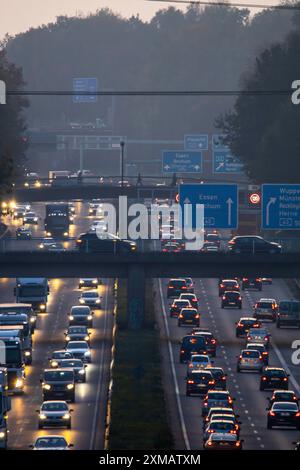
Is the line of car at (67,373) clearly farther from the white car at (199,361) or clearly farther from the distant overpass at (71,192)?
the distant overpass at (71,192)

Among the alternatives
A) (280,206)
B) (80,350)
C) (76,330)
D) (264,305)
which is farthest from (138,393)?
(264,305)

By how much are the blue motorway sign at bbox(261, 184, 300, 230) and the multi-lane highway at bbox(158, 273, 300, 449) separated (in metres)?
6.06

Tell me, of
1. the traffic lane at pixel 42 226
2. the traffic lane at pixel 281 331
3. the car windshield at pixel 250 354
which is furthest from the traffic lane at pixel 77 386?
the traffic lane at pixel 42 226

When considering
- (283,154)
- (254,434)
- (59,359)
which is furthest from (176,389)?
(283,154)

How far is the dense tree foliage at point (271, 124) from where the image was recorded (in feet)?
393

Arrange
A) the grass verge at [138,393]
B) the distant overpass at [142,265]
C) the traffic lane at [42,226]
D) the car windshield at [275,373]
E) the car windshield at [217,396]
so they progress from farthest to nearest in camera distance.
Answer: the traffic lane at [42,226], the distant overpass at [142,265], the car windshield at [275,373], the car windshield at [217,396], the grass verge at [138,393]

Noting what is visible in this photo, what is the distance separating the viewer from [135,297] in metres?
86.8

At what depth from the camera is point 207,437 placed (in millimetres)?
48688

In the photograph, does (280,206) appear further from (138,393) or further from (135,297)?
(138,393)

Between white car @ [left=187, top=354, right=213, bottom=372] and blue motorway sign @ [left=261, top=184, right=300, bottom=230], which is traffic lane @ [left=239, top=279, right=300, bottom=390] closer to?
white car @ [left=187, top=354, right=213, bottom=372]

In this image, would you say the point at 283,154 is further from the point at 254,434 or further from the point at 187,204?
the point at 254,434

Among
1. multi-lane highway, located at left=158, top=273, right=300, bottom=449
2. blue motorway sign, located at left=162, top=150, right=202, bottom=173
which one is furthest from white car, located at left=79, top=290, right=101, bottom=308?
blue motorway sign, located at left=162, top=150, right=202, bottom=173

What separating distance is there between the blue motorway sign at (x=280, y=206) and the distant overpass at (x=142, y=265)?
12.3 metres
